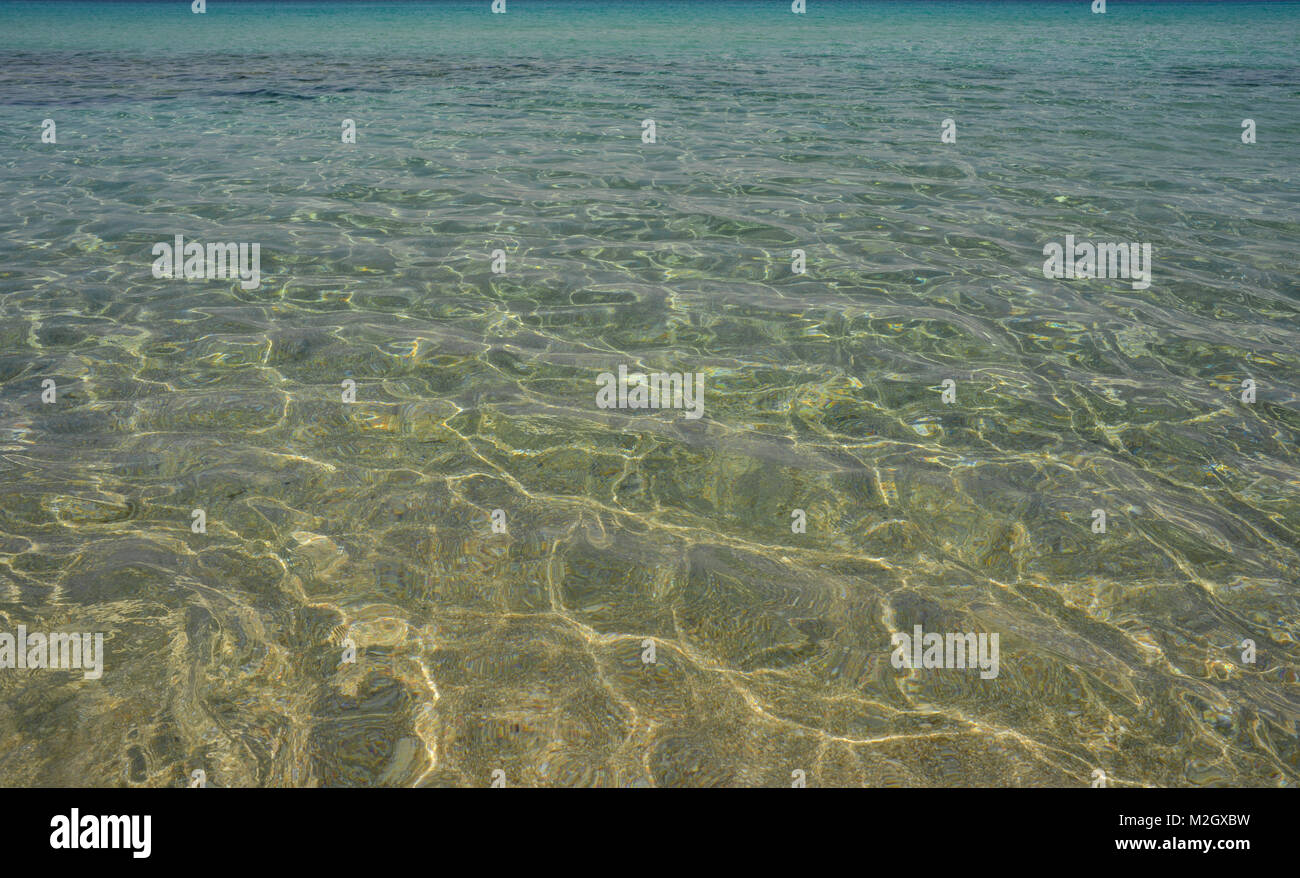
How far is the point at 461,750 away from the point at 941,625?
2346 millimetres

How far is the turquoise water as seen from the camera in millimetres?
3625

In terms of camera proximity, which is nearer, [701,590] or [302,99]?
[701,590]

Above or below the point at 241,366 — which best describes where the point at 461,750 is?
below

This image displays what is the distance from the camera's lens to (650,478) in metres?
5.42

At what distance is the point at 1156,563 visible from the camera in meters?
4.63

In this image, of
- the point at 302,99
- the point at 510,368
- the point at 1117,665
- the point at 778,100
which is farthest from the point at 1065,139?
the point at 302,99

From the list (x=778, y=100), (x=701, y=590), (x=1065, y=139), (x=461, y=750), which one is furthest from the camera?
(x=778, y=100)

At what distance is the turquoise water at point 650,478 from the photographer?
362 cm

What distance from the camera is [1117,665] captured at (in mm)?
3975

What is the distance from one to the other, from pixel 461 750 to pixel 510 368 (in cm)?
375
